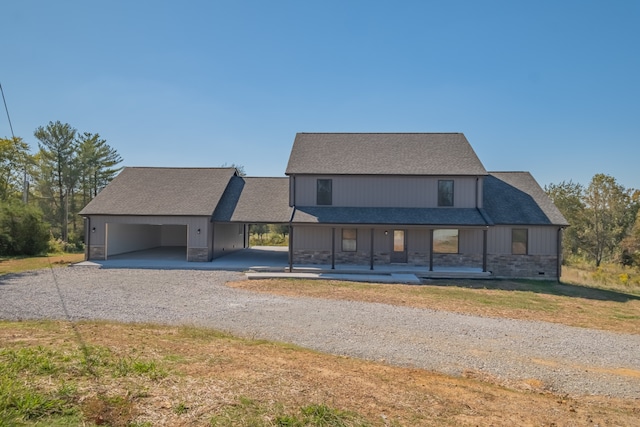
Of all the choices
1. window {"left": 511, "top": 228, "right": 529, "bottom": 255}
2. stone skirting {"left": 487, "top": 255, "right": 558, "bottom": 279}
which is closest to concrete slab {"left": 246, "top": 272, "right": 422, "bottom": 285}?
stone skirting {"left": 487, "top": 255, "right": 558, "bottom": 279}

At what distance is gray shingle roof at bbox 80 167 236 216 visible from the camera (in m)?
19.3

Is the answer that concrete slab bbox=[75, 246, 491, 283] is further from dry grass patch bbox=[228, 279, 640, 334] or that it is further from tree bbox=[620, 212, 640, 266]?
tree bbox=[620, 212, 640, 266]

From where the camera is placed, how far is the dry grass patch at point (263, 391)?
4059 mm

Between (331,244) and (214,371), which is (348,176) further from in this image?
(214,371)

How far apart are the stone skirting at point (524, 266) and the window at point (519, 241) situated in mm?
249

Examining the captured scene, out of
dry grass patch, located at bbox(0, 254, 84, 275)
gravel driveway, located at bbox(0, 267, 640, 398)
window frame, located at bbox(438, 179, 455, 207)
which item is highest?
window frame, located at bbox(438, 179, 455, 207)

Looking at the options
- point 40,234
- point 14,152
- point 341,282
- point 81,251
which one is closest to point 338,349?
point 341,282

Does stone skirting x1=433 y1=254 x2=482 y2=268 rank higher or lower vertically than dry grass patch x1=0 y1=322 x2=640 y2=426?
higher

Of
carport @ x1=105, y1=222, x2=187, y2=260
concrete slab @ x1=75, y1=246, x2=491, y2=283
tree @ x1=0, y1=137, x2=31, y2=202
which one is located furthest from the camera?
tree @ x1=0, y1=137, x2=31, y2=202

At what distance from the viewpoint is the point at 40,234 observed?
76.3 feet

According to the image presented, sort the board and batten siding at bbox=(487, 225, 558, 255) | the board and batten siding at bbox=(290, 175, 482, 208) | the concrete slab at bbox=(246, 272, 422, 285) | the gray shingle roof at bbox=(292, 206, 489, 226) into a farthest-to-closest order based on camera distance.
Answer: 1. the board and batten siding at bbox=(290, 175, 482, 208)
2. the board and batten siding at bbox=(487, 225, 558, 255)
3. the gray shingle roof at bbox=(292, 206, 489, 226)
4. the concrete slab at bbox=(246, 272, 422, 285)

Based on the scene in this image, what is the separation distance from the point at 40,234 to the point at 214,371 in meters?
24.1

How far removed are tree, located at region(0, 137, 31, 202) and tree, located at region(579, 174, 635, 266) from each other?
53.3 metres

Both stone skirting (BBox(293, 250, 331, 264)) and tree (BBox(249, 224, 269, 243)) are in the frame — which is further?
tree (BBox(249, 224, 269, 243))
